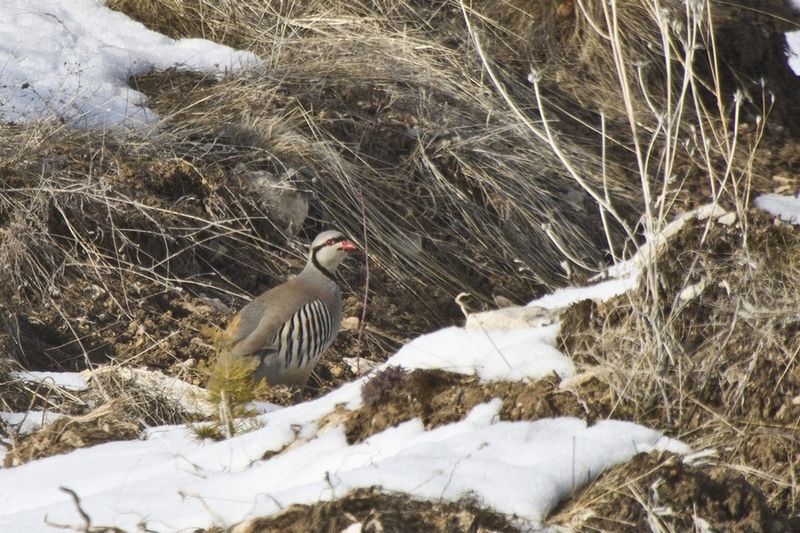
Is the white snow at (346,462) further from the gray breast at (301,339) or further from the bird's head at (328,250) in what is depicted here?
the bird's head at (328,250)

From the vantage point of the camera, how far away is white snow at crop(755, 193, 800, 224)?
4969mm

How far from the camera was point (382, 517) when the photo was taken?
7.48ft

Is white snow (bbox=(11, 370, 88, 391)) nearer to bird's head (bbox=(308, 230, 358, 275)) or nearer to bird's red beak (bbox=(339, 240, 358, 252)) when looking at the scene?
bird's head (bbox=(308, 230, 358, 275))

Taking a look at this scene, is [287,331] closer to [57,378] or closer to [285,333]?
[285,333]

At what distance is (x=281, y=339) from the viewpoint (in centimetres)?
533

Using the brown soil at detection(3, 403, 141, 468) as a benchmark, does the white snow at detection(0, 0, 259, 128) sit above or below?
above

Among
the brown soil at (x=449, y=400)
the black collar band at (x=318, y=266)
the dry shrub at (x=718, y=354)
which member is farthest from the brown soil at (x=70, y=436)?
the black collar band at (x=318, y=266)

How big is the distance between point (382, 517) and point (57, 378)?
2.90m

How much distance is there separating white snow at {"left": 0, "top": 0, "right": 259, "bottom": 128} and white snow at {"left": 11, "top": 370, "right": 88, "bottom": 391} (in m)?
1.64

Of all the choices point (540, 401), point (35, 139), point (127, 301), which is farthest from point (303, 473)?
point (35, 139)

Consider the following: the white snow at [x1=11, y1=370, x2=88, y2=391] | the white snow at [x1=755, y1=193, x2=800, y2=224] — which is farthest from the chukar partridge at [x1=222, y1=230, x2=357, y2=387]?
the white snow at [x1=755, y1=193, x2=800, y2=224]

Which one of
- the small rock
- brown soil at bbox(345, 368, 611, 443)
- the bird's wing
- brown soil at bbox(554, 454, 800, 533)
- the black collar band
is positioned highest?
brown soil at bbox(554, 454, 800, 533)

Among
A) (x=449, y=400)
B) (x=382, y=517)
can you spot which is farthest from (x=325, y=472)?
(x=449, y=400)

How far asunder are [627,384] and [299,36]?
477 cm
